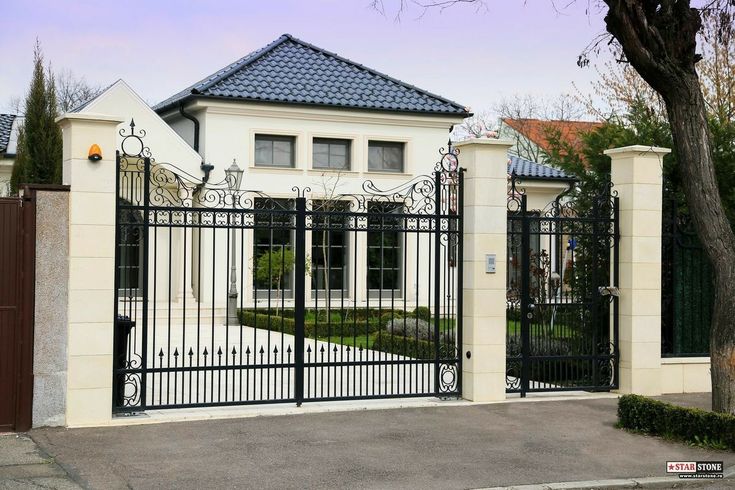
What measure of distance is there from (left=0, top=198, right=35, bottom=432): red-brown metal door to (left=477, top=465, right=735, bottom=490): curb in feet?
16.0

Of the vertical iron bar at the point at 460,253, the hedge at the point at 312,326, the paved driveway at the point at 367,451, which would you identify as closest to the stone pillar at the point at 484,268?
the vertical iron bar at the point at 460,253

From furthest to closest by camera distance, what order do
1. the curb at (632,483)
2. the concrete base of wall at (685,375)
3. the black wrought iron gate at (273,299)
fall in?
the concrete base of wall at (685,375) → the black wrought iron gate at (273,299) → the curb at (632,483)

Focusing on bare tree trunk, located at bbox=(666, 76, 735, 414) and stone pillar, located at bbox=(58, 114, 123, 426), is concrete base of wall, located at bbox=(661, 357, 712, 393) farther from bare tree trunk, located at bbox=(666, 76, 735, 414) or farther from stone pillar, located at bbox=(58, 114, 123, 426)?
stone pillar, located at bbox=(58, 114, 123, 426)

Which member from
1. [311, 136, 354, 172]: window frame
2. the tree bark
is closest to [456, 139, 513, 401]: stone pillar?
the tree bark

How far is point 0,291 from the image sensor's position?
946 centimetres

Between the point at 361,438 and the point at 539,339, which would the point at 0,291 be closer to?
the point at 361,438

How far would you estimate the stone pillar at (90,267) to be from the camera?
988 centimetres

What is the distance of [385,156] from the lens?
28.4 metres

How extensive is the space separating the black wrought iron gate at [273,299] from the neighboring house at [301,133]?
28cm

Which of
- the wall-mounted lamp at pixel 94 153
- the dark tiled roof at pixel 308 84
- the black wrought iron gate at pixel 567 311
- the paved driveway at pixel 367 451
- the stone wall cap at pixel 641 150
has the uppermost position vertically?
the dark tiled roof at pixel 308 84

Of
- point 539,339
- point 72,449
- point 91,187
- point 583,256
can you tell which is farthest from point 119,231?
point 583,256

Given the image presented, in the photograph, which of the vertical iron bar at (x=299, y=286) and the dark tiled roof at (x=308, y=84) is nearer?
the vertical iron bar at (x=299, y=286)

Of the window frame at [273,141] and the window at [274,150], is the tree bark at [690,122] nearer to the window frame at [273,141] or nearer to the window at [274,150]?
the window frame at [273,141]

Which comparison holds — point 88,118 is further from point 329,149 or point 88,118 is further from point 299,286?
point 329,149
